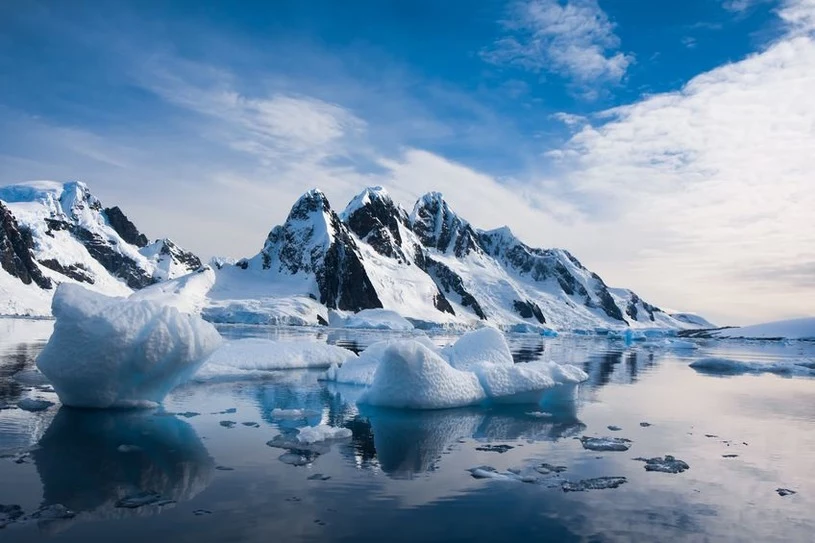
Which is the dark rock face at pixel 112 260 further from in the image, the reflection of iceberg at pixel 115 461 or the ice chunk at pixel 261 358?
the reflection of iceberg at pixel 115 461

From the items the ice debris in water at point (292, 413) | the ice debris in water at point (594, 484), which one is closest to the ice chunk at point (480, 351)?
the ice debris in water at point (292, 413)

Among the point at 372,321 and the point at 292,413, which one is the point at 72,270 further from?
the point at 292,413

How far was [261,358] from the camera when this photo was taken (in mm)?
26422

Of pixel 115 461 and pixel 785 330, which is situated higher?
pixel 785 330

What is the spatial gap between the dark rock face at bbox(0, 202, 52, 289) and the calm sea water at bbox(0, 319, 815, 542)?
117 meters

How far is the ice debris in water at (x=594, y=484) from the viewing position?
9.59 metres

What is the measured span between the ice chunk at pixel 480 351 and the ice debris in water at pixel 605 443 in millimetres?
6650

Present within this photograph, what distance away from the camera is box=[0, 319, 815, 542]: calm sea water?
25.0 feet

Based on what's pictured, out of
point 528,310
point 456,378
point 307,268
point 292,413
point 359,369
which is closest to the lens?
point 292,413

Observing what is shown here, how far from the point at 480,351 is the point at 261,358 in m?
10.3

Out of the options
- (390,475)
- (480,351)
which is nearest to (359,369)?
(480,351)

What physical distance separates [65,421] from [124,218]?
198480 mm

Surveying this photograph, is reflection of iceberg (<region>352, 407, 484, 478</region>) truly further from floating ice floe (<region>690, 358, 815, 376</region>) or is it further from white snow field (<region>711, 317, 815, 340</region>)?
white snow field (<region>711, 317, 815, 340</region>)

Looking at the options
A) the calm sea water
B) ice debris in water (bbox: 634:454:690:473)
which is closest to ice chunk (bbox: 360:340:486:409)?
the calm sea water
